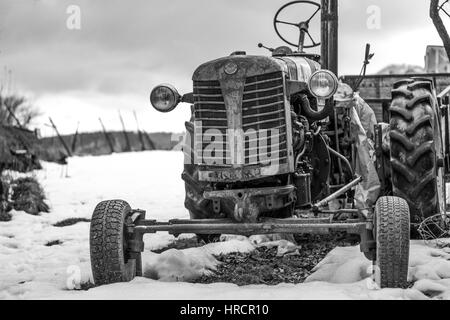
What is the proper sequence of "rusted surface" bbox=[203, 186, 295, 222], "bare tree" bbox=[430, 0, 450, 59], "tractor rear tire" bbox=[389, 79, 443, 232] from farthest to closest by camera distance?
"bare tree" bbox=[430, 0, 450, 59]
"tractor rear tire" bbox=[389, 79, 443, 232]
"rusted surface" bbox=[203, 186, 295, 222]

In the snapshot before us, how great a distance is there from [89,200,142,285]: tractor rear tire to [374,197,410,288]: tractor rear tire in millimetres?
1720

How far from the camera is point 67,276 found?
5.61 m

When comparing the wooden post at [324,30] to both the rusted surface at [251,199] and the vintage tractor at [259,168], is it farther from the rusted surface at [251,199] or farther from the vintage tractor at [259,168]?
the rusted surface at [251,199]

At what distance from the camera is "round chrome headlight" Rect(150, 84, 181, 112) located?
18.0ft

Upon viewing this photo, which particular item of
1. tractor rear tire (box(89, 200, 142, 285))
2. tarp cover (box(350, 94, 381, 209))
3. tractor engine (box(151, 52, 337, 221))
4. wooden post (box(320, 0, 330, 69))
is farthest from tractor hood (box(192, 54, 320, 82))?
wooden post (box(320, 0, 330, 69))

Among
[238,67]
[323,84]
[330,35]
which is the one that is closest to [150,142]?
[330,35]

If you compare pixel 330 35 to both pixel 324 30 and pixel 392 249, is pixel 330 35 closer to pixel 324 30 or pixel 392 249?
pixel 324 30

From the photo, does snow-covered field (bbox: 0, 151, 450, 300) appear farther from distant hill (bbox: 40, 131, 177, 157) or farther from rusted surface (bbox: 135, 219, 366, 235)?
distant hill (bbox: 40, 131, 177, 157)

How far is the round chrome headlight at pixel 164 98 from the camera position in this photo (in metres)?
5.49

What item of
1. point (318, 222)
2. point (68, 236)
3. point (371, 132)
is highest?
point (371, 132)

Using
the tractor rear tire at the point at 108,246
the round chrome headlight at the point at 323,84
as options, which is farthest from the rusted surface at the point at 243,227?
the round chrome headlight at the point at 323,84

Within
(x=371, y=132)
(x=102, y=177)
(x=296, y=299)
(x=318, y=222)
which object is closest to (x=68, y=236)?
(x=371, y=132)
